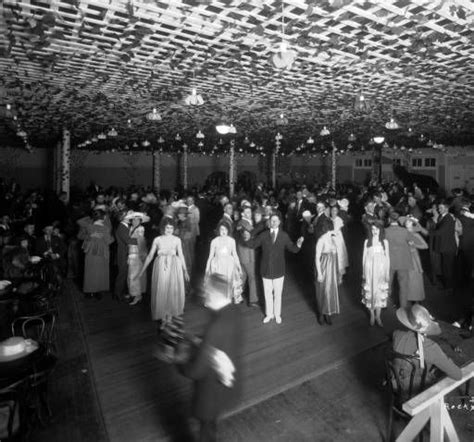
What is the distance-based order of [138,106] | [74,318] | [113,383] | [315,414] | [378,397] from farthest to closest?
[138,106] → [74,318] → [113,383] → [378,397] → [315,414]

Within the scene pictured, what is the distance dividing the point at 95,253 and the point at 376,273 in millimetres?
4732

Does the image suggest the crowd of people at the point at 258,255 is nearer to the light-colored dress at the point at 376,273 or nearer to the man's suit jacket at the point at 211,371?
the light-colored dress at the point at 376,273

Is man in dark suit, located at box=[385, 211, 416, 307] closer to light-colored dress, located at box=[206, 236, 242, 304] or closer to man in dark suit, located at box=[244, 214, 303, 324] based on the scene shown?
man in dark suit, located at box=[244, 214, 303, 324]

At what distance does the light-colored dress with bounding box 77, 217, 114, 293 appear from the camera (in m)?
6.79

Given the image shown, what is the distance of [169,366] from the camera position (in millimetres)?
4574

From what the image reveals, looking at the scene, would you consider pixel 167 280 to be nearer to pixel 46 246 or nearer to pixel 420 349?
pixel 46 246

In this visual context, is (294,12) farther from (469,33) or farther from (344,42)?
(469,33)

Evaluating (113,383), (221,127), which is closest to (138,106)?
(221,127)

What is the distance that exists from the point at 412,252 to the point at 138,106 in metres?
6.60

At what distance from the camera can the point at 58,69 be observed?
5.88 meters

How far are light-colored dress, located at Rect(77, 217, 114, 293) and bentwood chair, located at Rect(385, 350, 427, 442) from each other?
5.21 m

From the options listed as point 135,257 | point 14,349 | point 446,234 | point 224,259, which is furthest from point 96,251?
point 446,234

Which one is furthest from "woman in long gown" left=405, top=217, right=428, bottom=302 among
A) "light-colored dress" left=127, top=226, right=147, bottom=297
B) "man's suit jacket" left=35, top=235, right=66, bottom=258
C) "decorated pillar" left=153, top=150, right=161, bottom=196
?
"decorated pillar" left=153, top=150, right=161, bottom=196

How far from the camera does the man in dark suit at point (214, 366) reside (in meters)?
2.66
